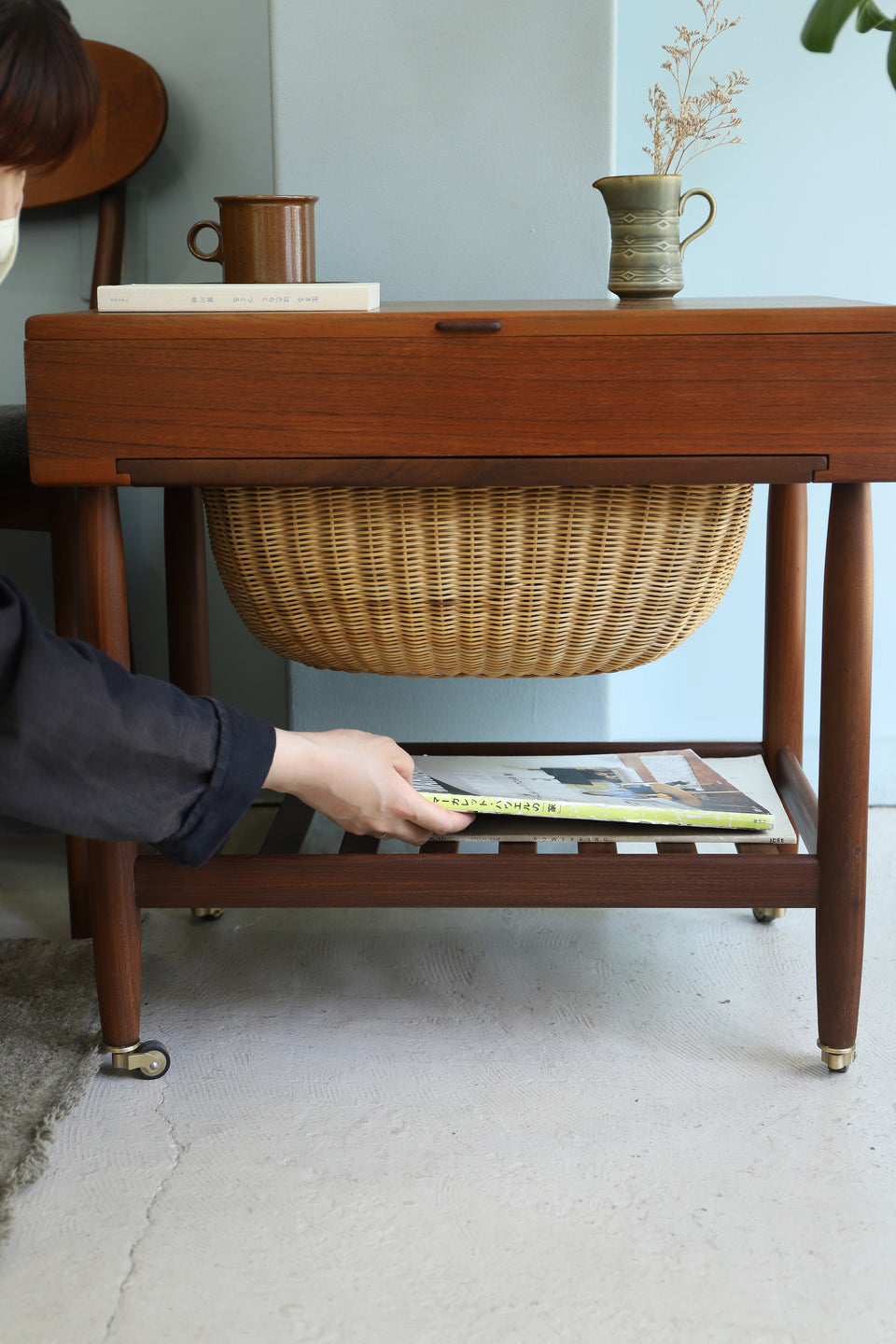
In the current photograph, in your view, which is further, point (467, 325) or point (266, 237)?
point (266, 237)

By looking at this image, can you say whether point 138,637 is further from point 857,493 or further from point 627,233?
point 857,493

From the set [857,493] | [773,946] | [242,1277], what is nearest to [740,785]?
[773,946]

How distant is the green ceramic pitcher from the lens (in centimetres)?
117

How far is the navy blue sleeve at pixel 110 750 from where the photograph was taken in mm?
749

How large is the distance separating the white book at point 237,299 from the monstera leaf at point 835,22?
0.67 metres

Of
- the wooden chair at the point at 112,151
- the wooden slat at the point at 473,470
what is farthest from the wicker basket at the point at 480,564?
the wooden chair at the point at 112,151

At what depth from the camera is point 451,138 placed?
1403 millimetres

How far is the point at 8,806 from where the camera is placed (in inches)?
29.9

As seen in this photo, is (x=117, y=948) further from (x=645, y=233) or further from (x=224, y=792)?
(x=645, y=233)

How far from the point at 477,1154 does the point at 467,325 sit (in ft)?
2.22

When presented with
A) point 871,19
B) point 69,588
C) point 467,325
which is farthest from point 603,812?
point 871,19

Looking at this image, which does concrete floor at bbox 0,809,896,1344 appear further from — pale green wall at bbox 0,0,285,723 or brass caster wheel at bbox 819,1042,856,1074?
pale green wall at bbox 0,0,285,723

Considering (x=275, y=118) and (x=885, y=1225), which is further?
(x=275, y=118)

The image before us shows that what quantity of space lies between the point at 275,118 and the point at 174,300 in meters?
0.52
